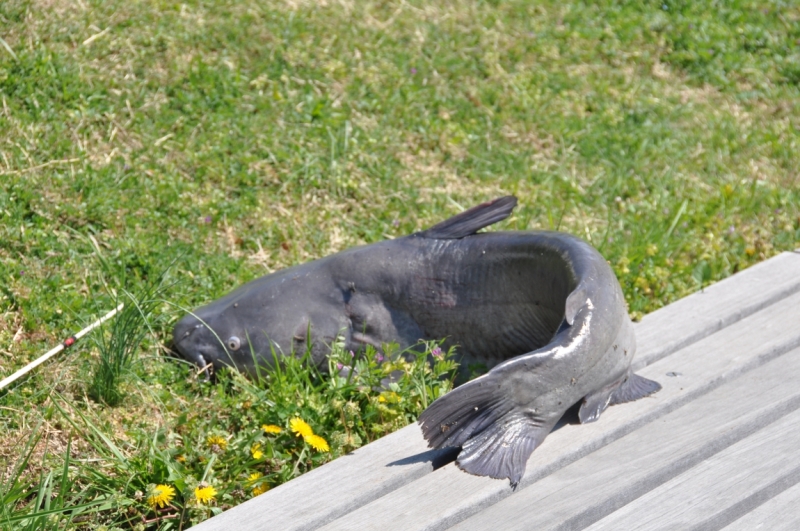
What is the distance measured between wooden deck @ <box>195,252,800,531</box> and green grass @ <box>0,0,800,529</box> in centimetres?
36

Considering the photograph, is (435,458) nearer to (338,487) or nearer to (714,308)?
(338,487)

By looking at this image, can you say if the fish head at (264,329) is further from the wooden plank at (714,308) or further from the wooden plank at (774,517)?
the wooden plank at (774,517)

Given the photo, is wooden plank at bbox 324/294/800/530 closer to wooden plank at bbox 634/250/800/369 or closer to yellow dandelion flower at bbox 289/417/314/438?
wooden plank at bbox 634/250/800/369

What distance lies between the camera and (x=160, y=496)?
3035mm

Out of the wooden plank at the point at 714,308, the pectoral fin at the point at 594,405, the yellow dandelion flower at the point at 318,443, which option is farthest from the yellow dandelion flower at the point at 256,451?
the wooden plank at the point at 714,308

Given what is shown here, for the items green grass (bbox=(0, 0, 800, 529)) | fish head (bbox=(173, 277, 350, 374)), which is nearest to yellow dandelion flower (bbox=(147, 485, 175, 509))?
green grass (bbox=(0, 0, 800, 529))

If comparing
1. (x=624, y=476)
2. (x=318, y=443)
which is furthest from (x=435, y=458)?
(x=624, y=476)

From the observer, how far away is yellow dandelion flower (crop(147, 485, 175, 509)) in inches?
119

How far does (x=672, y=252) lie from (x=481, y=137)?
1.54 m

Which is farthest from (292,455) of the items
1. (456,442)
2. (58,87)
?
(58,87)

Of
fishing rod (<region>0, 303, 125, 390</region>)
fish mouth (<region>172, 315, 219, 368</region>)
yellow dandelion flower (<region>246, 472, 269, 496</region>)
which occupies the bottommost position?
fish mouth (<region>172, 315, 219, 368</region>)

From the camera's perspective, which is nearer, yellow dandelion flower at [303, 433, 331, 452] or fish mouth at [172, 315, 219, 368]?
yellow dandelion flower at [303, 433, 331, 452]

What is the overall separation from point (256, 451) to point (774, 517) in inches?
64.6

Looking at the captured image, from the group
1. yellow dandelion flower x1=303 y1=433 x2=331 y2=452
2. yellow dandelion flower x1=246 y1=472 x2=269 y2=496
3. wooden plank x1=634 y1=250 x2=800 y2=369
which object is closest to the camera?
yellow dandelion flower x1=246 y1=472 x2=269 y2=496
